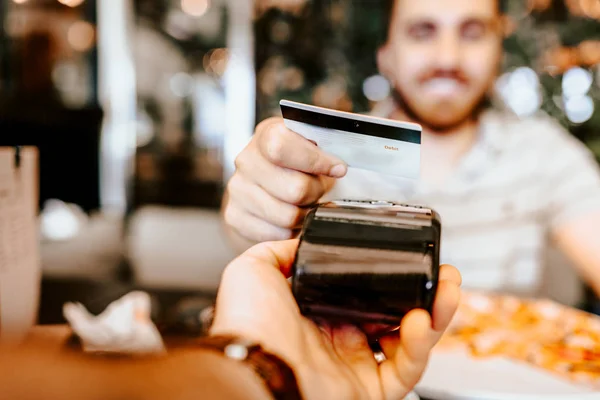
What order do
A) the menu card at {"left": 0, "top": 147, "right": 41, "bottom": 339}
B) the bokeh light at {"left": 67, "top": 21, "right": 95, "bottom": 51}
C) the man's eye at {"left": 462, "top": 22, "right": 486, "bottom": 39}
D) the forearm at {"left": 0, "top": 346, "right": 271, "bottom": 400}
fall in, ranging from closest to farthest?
the forearm at {"left": 0, "top": 346, "right": 271, "bottom": 400}
the menu card at {"left": 0, "top": 147, "right": 41, "bottom": 339}
the man's eye at {"left": 462, "top": 22, "right": 486, "bottom": 39}
the bokeh light at {"left": 67, "top": 21, "right": 95, "bottom": 51}

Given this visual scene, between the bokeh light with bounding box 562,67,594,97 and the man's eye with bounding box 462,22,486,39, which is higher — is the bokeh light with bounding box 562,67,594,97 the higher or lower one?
the lower one

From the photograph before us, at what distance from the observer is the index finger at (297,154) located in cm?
40

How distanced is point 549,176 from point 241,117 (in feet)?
6.17

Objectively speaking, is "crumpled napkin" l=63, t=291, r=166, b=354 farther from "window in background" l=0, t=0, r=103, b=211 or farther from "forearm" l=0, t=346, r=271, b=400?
"window in background" l=0, t=0, r=103, b=211

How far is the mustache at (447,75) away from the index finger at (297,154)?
754 mm

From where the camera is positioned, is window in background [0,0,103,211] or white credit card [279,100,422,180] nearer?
white credit card [279,100,422,180]

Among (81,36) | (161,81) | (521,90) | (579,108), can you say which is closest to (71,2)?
(81,36)

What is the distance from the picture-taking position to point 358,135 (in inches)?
14.7

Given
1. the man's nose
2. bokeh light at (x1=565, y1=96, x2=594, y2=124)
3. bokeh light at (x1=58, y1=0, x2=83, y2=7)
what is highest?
bokeh light at (x1=58, y1=0, x2=83, y2=7)

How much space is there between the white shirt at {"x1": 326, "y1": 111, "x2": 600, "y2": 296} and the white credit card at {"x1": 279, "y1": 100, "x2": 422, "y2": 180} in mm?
805

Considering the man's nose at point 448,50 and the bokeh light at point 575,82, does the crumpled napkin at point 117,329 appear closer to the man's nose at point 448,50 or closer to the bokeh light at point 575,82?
the man's nose at point 448,50

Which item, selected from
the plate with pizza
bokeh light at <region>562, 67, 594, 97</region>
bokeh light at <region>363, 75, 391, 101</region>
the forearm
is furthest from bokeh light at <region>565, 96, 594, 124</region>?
the forearm

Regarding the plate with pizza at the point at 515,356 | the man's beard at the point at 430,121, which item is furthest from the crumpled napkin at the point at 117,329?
the man's beard at the point at 430,121

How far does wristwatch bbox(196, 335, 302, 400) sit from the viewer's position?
0.28 m
